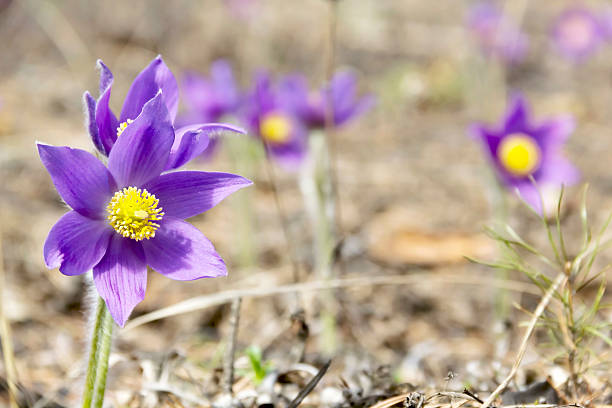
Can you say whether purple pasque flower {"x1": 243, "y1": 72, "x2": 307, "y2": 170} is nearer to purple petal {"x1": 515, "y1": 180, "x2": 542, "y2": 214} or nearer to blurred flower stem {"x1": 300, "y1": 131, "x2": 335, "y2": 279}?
blurred flower stem {"x1": 300, "y1": 131, "x2": 335, "y2": 279}

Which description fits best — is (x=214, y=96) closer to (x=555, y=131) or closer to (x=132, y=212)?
(x=555, y=131)

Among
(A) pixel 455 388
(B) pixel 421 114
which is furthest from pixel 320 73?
(A) pixel 455 388

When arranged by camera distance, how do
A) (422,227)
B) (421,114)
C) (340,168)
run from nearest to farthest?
(422,227), (340,168), (421,114)

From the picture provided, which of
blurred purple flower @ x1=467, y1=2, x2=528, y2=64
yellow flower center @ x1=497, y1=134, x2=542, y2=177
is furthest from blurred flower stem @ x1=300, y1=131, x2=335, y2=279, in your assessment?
blurred purple flower @ x1=467, y1=2, x2=528, y2=64

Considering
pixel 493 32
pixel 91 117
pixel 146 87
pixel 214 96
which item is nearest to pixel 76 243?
pixel 91 117

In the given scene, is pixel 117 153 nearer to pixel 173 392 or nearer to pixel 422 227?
pixel 173 392

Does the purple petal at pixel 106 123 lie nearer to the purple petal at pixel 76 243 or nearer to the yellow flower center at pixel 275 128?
the purple petal at pixel 76 243

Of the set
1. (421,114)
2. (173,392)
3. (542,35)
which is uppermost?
(542,35)
